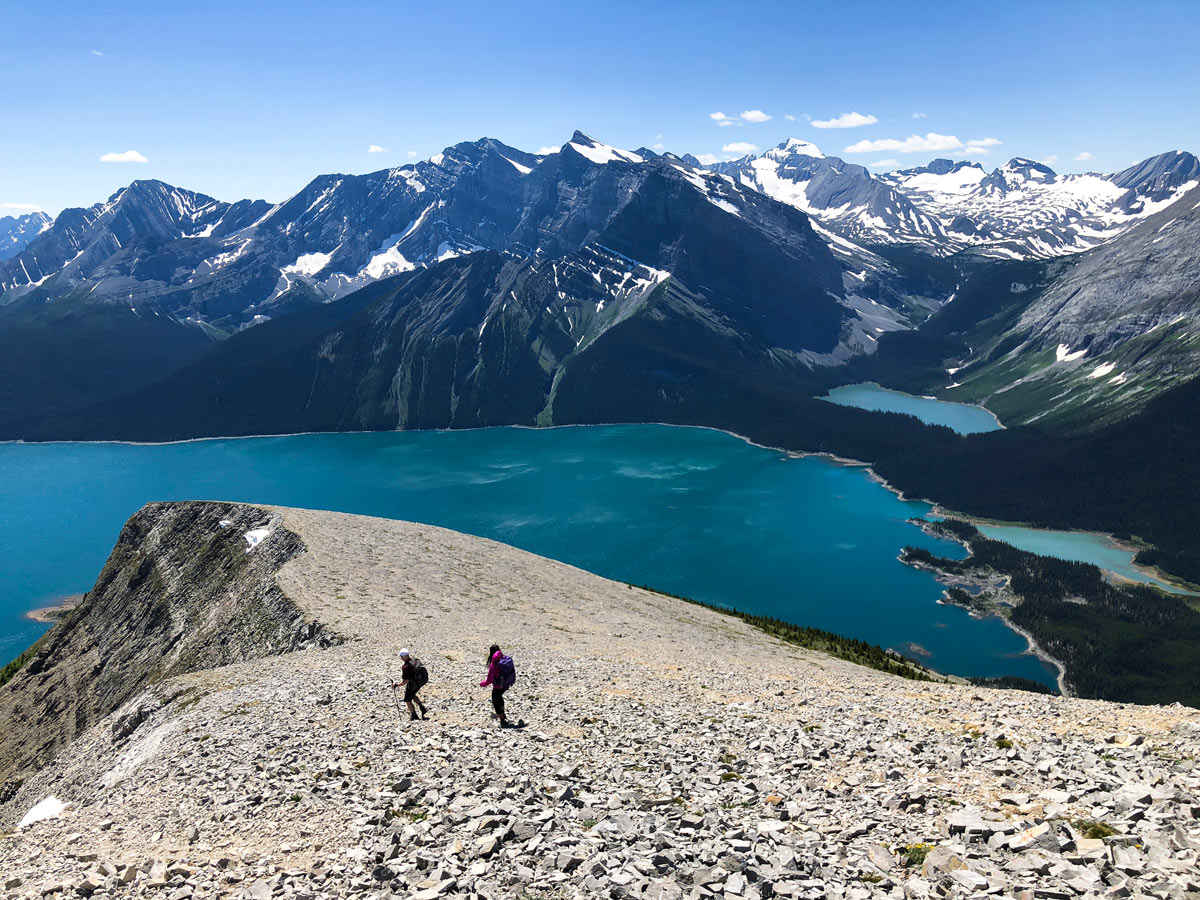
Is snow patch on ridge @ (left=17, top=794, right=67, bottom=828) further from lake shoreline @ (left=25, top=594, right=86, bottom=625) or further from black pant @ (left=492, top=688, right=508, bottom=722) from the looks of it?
lake shoreline @ (left=25, top=594, right=86, bottom=625)

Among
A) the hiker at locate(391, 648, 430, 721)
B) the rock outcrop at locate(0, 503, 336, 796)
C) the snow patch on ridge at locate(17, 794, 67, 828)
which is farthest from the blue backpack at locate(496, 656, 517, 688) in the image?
the rock outcrop at locate(0, 503, 336, 796)

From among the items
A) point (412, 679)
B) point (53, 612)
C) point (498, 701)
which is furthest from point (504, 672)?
point (53, 612)

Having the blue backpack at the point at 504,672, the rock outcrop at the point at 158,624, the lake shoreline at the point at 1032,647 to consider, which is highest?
the blue backpack at the point at 504,672

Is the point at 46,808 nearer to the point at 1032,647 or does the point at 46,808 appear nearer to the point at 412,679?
the point at 412,679

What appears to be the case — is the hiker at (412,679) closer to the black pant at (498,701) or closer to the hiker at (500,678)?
the hiker at (500,678)

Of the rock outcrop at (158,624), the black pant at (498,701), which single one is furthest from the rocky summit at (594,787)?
the rock outcrop at (158,624)

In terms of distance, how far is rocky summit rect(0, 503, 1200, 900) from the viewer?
14898mm

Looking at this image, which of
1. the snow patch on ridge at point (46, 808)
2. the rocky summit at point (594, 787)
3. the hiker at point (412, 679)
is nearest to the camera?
the rocky summit at point (594, 787)

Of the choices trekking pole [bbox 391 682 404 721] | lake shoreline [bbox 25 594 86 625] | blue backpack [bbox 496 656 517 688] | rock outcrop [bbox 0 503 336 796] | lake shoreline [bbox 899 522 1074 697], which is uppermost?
blue backpack [bbox 496 656 517 688]

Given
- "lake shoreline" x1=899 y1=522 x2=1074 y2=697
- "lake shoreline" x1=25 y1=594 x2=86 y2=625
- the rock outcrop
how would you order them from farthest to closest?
"lake shoreline" x1=25 y1=594 x2=86 y2=625, "lake shoreline" x1=899 y1=522 x2=1074 y2=697, the rock outcrop

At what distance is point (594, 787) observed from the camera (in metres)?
20.0

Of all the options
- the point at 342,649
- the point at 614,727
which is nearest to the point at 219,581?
the point at 342,649

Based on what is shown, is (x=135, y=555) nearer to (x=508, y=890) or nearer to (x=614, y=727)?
(x=614, y=727)

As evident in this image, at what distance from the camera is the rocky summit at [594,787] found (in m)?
14.9
